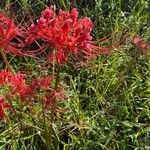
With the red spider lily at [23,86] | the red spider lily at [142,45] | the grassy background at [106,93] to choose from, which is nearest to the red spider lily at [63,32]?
the red spider lily at [23,86]

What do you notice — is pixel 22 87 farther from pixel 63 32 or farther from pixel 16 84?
pixel 63 32

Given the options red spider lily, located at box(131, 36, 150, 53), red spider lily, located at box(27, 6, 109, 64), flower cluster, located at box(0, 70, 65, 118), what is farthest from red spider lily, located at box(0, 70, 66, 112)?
red spider lily, located at box(131, 36, 150, 53)

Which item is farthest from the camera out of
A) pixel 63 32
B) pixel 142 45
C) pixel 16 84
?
pixel 142 45

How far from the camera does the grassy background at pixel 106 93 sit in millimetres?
2432

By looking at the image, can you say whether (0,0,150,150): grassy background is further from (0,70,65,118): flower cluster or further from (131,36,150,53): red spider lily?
(0,70,65,118): flower cluster

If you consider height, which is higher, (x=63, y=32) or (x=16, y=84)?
(x=63, y=32)

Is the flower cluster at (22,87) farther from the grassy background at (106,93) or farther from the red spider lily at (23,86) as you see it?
the grassy background at (106,93)

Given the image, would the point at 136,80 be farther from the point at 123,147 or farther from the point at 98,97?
the point at 123,147

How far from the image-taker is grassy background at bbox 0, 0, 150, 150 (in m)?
2.43

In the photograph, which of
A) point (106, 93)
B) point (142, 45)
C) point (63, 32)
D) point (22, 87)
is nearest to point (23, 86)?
point (22, 87)

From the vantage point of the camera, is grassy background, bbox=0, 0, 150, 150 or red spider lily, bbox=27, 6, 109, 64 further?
grassy background, bbox=0, 0, 150, 150

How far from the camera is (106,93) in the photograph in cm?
273

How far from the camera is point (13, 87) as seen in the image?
1.98 meters

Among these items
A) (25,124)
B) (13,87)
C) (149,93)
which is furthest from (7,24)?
(149,93)
